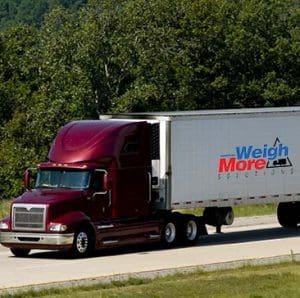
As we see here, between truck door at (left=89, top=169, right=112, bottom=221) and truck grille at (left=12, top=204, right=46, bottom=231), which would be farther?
truck door at (left=89, top=169, right=112, bottom=221)

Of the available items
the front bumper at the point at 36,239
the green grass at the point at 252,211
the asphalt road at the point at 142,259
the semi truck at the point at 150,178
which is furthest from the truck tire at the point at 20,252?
the green grass at the point at 252,211

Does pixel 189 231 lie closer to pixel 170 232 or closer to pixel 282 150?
pixel 170 232

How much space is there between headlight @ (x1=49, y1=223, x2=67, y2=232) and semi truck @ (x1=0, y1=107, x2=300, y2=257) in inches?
0.9

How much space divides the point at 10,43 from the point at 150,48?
25411 millimetres

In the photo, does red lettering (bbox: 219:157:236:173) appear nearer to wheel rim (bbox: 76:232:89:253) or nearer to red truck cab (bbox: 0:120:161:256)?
red truck cab (bbox: 0:120:161:256)

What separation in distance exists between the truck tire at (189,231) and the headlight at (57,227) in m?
4.36

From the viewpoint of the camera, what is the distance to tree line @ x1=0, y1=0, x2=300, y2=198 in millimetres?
58438

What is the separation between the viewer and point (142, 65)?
61.4 m

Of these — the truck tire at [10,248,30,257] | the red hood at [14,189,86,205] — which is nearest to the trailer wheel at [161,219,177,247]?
the red hood at [14,189,86,205]

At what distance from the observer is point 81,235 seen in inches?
1019

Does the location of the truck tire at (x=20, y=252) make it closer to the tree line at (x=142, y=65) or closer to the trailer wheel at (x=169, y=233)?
the trailer wheel at (x=169, y=233)

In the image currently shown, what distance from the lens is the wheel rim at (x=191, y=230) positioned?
29.0m

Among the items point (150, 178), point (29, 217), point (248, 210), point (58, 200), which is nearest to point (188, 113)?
point (150, 178)

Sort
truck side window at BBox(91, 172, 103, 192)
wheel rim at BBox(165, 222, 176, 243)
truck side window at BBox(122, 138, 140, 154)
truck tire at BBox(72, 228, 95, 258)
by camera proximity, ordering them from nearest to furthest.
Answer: truck tire at BBox(72, 228, 95, 258), truck side window at BBox(91, 172, 103, 192), truck side window at BBox(122, 138, 140, 154), wheel rim at BBox(165, 222, 176, 243)
